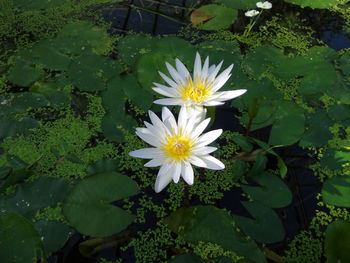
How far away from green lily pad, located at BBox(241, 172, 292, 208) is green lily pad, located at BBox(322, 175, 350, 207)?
16 cm

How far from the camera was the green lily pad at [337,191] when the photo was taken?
126cm

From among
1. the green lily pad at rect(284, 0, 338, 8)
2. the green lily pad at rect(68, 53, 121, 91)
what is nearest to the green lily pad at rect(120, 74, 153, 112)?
the green lily pad at rect(68, 53, 121, 91)

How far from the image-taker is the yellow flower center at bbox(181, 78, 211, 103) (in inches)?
46.4

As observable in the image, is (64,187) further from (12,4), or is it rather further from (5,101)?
(12,4)

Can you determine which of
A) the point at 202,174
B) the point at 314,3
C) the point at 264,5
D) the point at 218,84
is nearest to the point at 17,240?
the point at 202,174

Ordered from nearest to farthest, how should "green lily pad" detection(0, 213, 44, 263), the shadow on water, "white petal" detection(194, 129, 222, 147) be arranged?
"green lily pad" detection(0, 213, 44, 263) < "white petal" detection(194, 129, 222, 147) < the shadow on water

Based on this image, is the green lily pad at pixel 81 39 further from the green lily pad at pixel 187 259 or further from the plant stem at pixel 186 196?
the green lily pad at pixel 187 259

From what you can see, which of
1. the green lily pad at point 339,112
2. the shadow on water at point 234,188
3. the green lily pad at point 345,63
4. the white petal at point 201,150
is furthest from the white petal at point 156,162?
the green lily pad at point 345,63

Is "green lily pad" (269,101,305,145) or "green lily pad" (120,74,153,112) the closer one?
"green lily pad" (269,101,305,145)

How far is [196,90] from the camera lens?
1.19m

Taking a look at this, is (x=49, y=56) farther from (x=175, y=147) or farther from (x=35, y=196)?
(x=175, y=147)

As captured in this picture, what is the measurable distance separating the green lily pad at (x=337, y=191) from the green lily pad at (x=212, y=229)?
1.24 feet

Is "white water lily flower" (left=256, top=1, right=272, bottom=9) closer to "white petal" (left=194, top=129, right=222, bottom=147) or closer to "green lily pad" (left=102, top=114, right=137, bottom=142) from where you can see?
"green lily pad" (left=102, top=114, right=137, bottom=142)

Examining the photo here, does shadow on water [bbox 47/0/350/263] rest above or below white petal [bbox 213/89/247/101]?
below
